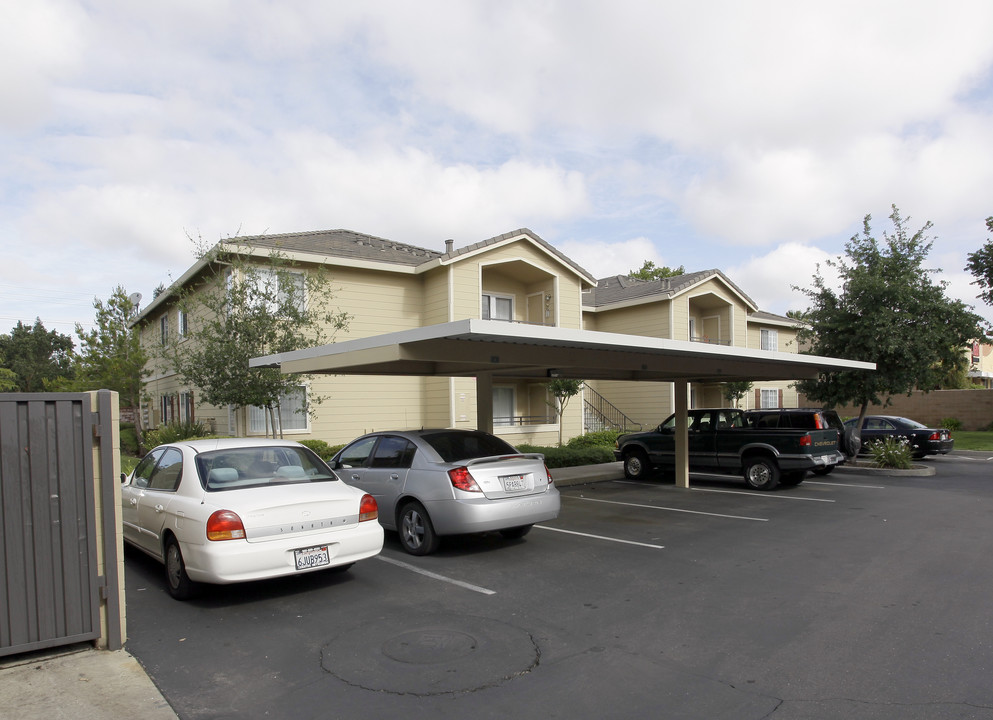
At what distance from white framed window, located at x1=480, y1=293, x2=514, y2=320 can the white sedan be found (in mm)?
15219

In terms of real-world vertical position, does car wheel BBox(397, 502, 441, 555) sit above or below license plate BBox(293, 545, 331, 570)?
below

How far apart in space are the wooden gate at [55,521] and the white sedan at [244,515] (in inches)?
39.1

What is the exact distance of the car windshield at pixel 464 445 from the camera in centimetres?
846

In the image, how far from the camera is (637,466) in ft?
52.7

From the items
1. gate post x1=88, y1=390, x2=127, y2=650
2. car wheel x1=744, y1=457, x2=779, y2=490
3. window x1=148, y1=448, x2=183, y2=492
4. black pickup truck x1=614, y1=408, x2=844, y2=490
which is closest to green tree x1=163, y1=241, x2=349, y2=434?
black pickup truck x1=614, y1=408, x2=844, y2=490

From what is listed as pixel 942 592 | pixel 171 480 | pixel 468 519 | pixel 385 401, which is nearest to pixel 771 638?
pixel 942 592

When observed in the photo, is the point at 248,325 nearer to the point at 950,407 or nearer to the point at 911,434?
the point at 911,434

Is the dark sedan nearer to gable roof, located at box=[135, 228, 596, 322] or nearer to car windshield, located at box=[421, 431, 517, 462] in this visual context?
gable roof, located at box=[135, 228, 596, 322]

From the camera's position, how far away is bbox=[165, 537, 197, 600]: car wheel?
6.30 m

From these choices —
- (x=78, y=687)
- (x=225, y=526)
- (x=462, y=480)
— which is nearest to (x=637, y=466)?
(x=462, y=480)

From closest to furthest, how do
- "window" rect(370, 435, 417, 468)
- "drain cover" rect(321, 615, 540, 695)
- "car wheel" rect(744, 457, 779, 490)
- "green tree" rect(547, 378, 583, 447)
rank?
"drain cover" rect(321, 615, 540, 695)
"window" rect(370, 435, 417, 468)
"car wheel" rect(744, 457, 779, 490)
"green tree" rect(547, 378, 583, 447)

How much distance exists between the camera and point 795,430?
45.5 feet

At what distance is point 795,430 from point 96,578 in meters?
12.6

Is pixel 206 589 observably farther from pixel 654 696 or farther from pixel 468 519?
pixel 654 696
